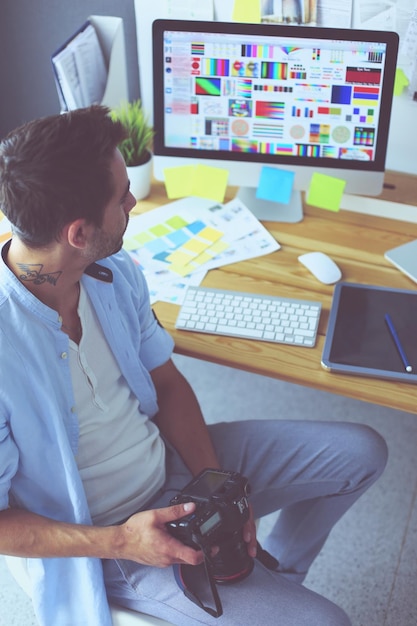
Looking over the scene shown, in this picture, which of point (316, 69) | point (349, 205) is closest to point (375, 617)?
point (349, 205)

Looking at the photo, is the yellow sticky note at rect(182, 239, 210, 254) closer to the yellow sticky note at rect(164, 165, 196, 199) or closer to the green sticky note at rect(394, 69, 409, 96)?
the yellow sticky note at rect(164, 165, 196, 199)

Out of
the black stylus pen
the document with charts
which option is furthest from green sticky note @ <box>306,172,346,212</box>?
the black stylus pen

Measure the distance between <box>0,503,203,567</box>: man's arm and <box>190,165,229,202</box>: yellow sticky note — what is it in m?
0.93

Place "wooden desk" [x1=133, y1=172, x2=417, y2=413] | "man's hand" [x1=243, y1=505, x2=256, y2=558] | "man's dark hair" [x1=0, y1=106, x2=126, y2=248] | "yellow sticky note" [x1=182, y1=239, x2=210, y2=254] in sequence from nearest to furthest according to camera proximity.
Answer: "man's dark hair" [x1=0, y1=106, x2=126, y2=248] < "man's hand" [x1=243, y1=505, x2=256, y2=558] < "wooden desk" [x1=133, y1=172, x2=417, y2=413] < "yellow sticky note" [x1=182, y1=239, x2=210, y2=254]

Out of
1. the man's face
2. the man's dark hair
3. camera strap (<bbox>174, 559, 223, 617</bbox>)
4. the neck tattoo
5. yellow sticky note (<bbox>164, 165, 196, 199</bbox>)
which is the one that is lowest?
camera strap (<bbox>174, 559, 223, 617</bbox>)

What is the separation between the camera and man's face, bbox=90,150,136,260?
1.22m

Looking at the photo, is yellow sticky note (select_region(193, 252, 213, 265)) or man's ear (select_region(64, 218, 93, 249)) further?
yellow sticky note (select_region(193, 252, 213, 265))

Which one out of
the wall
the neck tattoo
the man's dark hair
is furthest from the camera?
the wall

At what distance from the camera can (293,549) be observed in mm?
1664

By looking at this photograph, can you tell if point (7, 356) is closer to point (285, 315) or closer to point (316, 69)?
point (285, 315)

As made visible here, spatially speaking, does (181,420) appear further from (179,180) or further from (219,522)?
(179,180)

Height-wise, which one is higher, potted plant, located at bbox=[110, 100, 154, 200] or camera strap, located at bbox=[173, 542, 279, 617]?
potted plant, located at bbox=[110, 100, 154, 200]

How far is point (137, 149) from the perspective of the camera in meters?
1.93

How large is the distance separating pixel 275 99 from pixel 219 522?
1018 mm
